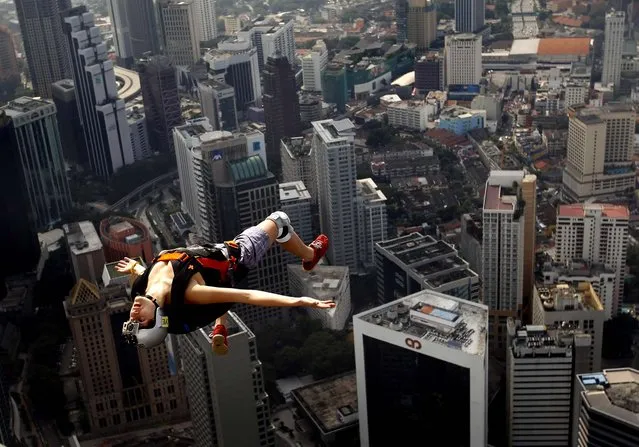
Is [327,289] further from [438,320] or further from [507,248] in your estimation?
[438,320]

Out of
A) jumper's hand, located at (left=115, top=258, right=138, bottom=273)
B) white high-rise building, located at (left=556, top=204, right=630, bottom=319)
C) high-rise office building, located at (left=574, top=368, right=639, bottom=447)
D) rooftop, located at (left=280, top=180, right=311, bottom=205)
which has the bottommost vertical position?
white high-rise building, located at (left=556, top=204, right=630, bottom=319)

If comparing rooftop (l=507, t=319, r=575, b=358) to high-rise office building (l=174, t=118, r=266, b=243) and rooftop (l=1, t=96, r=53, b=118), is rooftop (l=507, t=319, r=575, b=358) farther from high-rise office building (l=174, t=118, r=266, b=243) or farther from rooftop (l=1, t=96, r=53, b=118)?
rooftop (l=1, t=96, r=53, b=118)

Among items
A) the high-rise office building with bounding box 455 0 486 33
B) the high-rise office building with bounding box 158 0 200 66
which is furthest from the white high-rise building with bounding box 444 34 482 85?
the high-rise office building with bounding box 158 0 200 66

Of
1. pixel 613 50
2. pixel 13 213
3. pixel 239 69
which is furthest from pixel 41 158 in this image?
pixel 613 50

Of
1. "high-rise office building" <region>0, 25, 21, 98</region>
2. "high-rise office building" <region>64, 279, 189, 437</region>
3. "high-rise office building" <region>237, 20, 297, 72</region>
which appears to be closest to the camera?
"high-rise office building" <region>64, 279, 189, 437</region>

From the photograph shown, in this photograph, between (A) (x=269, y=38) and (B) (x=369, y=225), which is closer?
(B) (x=369, y=225)

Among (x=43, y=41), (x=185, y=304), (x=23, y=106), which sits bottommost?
(x=23, y=106)
